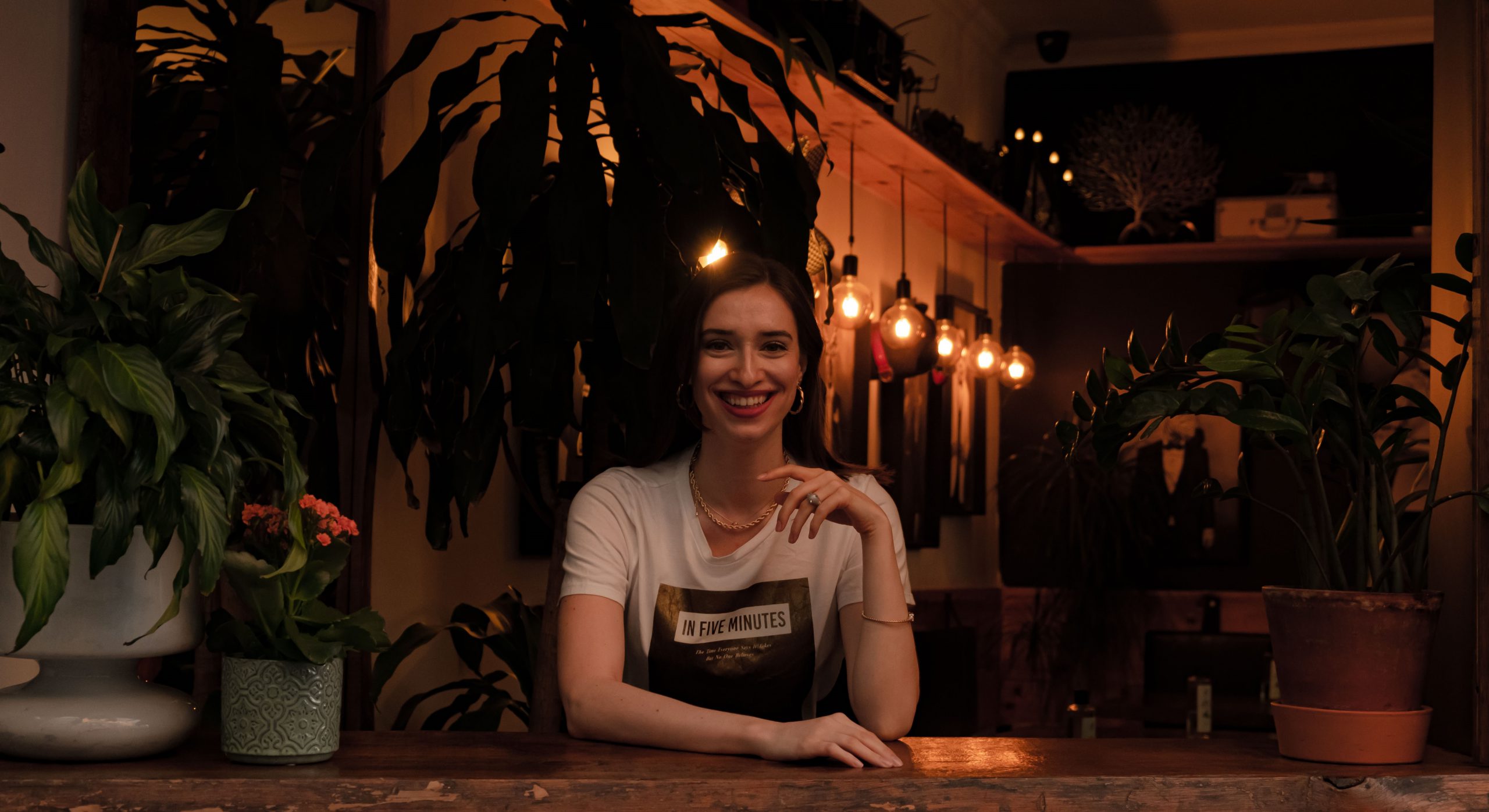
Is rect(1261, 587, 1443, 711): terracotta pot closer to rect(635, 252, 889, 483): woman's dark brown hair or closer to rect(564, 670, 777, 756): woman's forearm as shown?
rect(564, 670, 777, 756): woman's forearm

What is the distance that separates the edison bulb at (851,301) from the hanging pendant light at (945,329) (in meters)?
0.79

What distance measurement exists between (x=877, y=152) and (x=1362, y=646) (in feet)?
10.7

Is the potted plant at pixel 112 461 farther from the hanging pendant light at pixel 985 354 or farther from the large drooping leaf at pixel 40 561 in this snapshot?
the hanging pendant light at pixel 985 354

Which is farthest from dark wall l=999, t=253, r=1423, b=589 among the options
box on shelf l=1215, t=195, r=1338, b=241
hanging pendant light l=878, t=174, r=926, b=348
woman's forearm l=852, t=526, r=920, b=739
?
woman's forearm l=852, t=526, r=920, b=739

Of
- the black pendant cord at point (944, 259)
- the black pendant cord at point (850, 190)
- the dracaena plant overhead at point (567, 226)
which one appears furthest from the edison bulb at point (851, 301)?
the dracaena plant overhead at point (567, 226)

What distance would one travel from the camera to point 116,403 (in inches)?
50.5

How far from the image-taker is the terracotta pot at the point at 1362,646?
4.92 ft

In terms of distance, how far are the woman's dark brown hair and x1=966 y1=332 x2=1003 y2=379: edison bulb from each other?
3.45 metres

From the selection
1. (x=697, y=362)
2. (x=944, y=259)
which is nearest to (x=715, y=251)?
(x=697, y=362)

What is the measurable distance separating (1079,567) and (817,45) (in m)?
4.04

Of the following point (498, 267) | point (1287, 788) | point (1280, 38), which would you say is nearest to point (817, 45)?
point (498, 267)

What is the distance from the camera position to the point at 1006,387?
22.1ft

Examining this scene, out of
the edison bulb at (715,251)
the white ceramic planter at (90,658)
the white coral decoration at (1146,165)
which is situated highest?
the white coral decoration at (1146,165)

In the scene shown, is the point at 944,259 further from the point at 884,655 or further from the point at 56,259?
the point at 56,259
